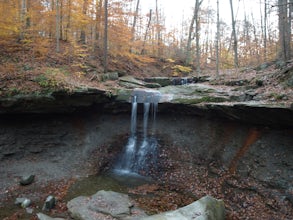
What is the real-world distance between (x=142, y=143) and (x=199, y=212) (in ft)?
20.9

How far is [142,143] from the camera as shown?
12.0m

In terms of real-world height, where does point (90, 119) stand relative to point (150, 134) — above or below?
above

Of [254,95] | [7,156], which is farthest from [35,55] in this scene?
[254,95]

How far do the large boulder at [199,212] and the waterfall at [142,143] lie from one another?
4.44 m

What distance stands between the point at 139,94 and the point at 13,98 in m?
6.23

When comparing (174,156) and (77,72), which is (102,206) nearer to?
(174,156)

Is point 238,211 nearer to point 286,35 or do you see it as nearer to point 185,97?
point 185,97

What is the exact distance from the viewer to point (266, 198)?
23.9ft

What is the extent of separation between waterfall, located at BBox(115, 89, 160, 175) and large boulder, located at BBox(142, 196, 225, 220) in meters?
4.44

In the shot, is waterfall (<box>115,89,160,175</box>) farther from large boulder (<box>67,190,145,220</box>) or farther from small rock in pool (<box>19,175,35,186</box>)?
small rock in pool (<box>19,175,35,186</box>)

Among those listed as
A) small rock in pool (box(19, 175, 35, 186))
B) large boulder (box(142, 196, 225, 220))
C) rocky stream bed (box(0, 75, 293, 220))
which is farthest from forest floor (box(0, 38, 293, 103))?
large boulder (box(142, 196, 225, 220))

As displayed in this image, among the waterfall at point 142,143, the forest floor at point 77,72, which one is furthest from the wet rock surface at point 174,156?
the forest floor at point 77,72

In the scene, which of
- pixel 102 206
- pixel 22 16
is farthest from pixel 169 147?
pixel 22 16

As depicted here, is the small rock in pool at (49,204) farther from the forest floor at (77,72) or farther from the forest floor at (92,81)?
the forest floor at (77,72)
